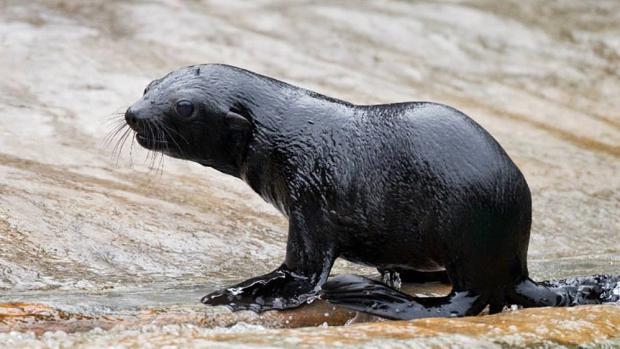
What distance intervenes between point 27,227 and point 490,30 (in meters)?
9.57

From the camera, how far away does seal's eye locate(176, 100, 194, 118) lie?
5.65 meters

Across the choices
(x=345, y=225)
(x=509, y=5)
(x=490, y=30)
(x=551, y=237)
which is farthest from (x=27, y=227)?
(x=509, y=5)

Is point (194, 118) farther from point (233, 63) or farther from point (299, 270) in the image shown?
point (233, 63)

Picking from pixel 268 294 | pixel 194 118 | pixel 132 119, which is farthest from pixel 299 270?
pixel 132 119

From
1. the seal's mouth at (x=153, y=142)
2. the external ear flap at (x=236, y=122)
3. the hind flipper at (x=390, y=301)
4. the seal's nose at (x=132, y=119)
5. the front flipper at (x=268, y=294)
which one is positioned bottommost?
the front flipper at (x=268, y=294)

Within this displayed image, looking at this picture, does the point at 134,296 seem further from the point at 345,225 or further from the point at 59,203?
the point at 59,203

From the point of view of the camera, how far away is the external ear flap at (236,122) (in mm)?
5664

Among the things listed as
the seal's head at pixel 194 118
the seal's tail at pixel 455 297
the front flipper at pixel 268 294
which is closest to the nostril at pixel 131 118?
the seal's head at pixel 194 118

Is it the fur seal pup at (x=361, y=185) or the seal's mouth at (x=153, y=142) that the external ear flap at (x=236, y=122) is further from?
the seal's mouth at (x=153, y=142)

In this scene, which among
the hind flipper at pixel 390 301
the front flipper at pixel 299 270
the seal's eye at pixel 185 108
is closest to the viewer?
the hind flipper at pixel 390 301

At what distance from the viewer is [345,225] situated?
5438 mm

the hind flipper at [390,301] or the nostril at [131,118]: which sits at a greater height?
the nostril at [131,118]

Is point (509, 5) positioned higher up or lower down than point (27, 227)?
higher up

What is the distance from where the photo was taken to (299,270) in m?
5.46
